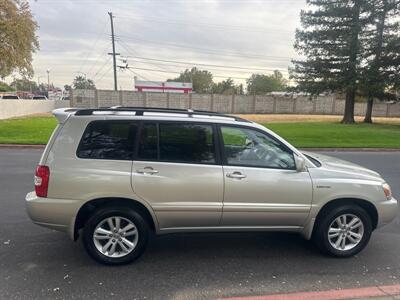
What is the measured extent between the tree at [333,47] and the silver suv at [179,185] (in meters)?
25.7

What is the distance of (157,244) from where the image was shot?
4.23m

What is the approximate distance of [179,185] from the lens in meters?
3.60

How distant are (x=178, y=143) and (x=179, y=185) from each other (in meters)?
0.47

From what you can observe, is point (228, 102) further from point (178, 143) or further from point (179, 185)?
point (179, 185)

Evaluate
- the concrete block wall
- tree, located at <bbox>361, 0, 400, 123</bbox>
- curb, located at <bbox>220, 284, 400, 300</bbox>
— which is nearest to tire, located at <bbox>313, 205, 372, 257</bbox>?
curb, located at <bbox>220, 284, 400, 300</bbox>

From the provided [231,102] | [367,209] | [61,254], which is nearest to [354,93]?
[231,102]

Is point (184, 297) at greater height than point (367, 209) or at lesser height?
lesser

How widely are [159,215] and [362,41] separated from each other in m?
28.2

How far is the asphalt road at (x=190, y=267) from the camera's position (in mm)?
3197

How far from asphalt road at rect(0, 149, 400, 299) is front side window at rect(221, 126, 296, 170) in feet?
3.58

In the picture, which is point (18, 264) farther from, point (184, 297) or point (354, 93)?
point (354, 93)

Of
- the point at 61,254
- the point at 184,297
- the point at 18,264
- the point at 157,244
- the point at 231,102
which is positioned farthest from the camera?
the point at 231,102

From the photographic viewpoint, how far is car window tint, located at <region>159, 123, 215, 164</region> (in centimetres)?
370

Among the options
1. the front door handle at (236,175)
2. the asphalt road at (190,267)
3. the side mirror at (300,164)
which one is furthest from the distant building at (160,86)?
the front door handle at (236,175)
